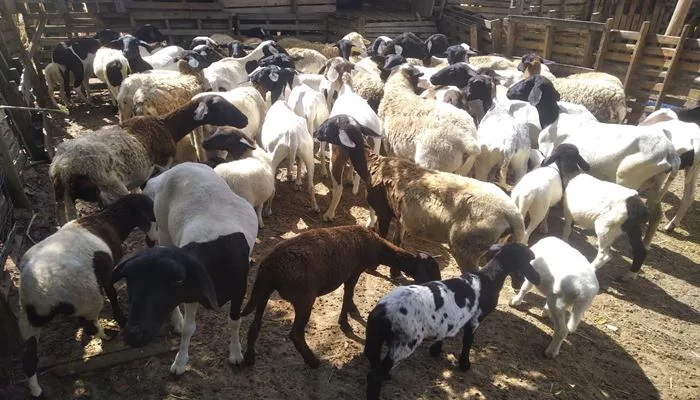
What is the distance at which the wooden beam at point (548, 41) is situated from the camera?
11480 millimetres

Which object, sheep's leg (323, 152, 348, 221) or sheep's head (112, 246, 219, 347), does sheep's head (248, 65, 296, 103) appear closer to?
sheep's leg (323, 152, 348, 221)

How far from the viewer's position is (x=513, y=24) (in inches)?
489

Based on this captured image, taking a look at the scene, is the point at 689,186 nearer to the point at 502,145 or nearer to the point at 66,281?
the point at 502,145

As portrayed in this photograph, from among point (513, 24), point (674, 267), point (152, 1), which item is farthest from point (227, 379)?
point (152, 1)

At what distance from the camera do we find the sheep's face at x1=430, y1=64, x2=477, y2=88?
8.96m

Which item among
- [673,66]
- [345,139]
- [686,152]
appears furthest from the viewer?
[673,66]

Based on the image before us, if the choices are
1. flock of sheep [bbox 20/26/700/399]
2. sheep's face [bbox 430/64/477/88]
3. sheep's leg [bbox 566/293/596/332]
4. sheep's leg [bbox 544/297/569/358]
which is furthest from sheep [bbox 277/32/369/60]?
sheep's leg [bbox 566/293/596/332]

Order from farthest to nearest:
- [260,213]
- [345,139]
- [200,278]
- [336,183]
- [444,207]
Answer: [336,183] → [260,213] → [345,139] → [444,207] → [200,278]

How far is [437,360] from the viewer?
167 inches

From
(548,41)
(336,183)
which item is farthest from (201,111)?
(548,41)

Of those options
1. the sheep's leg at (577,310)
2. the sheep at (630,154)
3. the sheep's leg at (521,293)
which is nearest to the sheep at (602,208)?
the sheep at (630,154)

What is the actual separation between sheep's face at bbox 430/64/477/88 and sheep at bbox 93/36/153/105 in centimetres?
676

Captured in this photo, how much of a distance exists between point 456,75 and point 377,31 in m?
8.35

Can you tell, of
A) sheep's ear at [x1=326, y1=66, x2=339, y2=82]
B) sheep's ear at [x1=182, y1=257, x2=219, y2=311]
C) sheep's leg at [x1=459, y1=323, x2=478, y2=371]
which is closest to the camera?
sheep's ear at [x1=182, y1=257, x2=219, y2=311]
